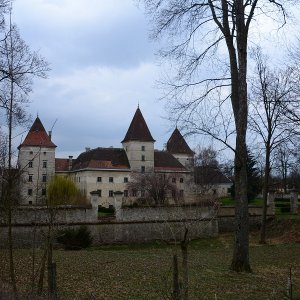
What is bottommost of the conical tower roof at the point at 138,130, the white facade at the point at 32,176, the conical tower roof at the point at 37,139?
the white facade at the point at 32,176

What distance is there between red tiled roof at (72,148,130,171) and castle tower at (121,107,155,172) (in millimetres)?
1145

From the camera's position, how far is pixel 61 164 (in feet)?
266

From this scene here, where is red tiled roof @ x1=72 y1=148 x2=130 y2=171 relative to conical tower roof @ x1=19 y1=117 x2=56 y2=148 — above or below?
below

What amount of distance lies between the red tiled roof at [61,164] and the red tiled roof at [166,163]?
1582 cm

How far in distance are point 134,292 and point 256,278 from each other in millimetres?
3719

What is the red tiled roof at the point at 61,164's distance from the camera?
80.0 m

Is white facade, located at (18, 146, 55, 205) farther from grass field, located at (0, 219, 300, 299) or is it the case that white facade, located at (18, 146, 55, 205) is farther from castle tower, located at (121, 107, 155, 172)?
castle tower, located at (121, 107, 155, 172)

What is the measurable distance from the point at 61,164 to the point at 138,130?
15822mm

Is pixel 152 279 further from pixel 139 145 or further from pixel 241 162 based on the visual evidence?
A: pixel 139 145

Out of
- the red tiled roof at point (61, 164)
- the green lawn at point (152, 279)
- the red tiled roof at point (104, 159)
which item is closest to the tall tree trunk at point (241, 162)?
the green lawn at point (152, 279)

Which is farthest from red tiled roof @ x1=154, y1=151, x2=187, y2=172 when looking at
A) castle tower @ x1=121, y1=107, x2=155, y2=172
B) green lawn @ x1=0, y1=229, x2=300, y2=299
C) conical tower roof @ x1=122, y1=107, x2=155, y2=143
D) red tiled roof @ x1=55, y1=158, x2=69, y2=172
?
green lawn @ x1=0, y1=229, x2=300, y2=299

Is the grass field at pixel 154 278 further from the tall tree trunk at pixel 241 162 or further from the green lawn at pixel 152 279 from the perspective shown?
the tall tree trunk at pixel 241 162

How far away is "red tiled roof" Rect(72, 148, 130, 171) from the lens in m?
71.6

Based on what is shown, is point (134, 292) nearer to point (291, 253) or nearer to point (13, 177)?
point (13, 177)
